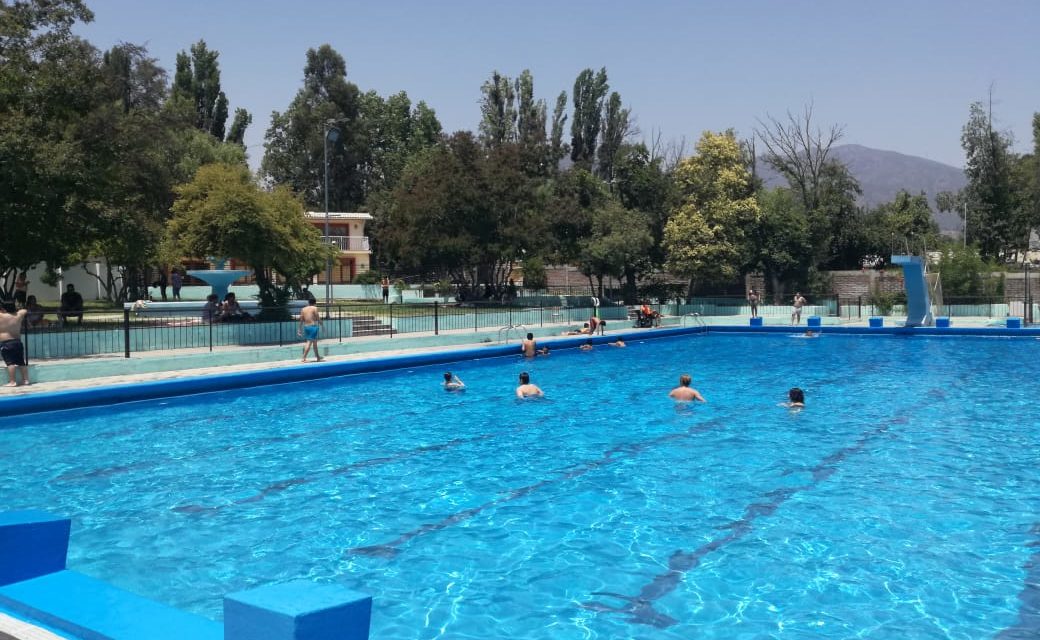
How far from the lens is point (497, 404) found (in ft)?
60.3

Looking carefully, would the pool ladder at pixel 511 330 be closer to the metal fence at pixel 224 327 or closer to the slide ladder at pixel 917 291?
the metal fence at pixel 224 327

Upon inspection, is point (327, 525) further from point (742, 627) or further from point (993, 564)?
point (993, 564)

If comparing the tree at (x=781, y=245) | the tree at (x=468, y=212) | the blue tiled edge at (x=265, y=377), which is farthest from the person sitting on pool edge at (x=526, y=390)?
the tree at (x=781, y=245)

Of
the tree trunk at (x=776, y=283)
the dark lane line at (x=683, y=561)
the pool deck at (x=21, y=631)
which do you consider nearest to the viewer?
the pool deck at (x=21, y=631)

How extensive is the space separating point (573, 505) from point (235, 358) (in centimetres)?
1367

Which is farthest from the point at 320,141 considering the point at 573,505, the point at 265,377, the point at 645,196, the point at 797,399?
the point at 573,505

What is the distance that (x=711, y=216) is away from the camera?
1725 inches

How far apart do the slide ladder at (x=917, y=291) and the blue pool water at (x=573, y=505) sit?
15718 mm

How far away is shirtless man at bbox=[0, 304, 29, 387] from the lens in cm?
1691

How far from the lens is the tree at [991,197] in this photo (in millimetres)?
59906

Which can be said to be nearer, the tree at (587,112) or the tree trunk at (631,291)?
the tree trunk at (631,291)

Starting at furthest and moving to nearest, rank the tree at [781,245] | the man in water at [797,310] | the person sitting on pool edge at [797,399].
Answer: the tree at [781,245] < the man in water at [797,310] < the person sitting on pool edge at [797,399]

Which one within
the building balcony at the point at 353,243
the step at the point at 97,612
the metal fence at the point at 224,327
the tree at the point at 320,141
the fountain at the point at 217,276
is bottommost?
the step at the point at 97,612

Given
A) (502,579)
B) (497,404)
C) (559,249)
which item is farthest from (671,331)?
(502,579)
